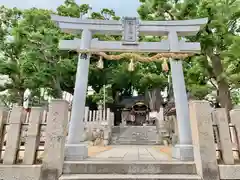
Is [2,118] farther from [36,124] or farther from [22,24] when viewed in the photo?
[22,24]

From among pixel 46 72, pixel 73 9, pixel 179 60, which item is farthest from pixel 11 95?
pixel 179 60

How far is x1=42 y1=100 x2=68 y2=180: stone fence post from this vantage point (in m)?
3.02

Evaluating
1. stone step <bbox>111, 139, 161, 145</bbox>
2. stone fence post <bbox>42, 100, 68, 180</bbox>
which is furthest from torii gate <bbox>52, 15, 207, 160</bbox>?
stone step <bbox>111, 139, 161, 145</bbox>

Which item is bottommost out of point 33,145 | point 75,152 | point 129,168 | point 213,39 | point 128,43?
point 129,168

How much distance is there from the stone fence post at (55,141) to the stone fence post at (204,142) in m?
2.39

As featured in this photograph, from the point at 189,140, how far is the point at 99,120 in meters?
7.06

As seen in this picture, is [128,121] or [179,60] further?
[128,121]

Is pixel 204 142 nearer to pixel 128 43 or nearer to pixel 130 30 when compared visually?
pixel 128 43

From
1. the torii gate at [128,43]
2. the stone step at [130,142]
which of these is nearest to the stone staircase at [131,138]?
Answer: the stone step at [130,142]

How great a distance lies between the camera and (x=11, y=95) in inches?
657

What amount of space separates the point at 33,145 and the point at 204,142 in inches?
117

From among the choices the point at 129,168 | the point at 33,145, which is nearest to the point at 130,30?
the point at 129,168

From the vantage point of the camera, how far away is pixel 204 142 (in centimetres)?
306

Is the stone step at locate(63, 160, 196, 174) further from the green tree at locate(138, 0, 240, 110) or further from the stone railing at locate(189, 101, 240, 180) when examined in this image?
the green tree at locate(138, 0, 240, 110)
